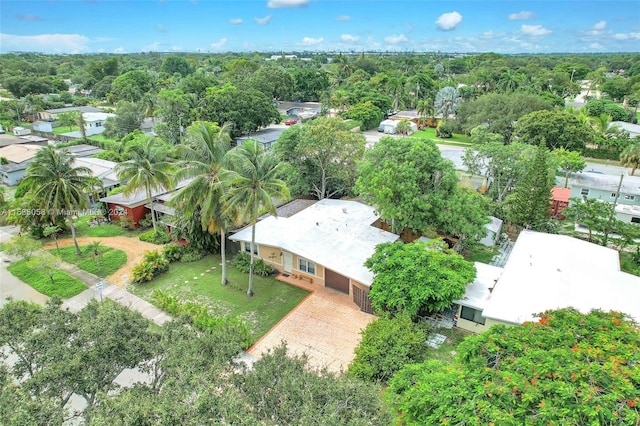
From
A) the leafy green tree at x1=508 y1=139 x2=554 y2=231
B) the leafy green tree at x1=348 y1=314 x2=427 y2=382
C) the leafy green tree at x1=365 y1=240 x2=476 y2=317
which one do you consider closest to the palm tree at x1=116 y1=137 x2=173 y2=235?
the leafy green tree at x1=365 y1=240 x2=476 y2=317

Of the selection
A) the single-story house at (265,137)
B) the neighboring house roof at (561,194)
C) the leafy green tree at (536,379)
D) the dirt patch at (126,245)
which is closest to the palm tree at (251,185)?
the dirt patch at (126,245)

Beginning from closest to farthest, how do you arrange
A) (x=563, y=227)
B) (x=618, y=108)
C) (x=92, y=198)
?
(x=563, y=227) < (x=92, y=198) < (x=618, y=108)

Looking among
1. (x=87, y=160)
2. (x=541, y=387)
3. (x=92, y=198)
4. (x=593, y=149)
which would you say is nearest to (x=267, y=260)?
(x=541, y=387)

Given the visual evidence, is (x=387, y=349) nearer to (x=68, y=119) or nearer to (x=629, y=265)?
(x=629, y=265)

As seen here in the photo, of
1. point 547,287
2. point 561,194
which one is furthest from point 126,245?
point 561,194

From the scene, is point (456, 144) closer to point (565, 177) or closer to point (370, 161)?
point (565, 177)

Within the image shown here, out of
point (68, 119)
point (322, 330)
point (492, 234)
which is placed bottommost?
point (322, 330)
